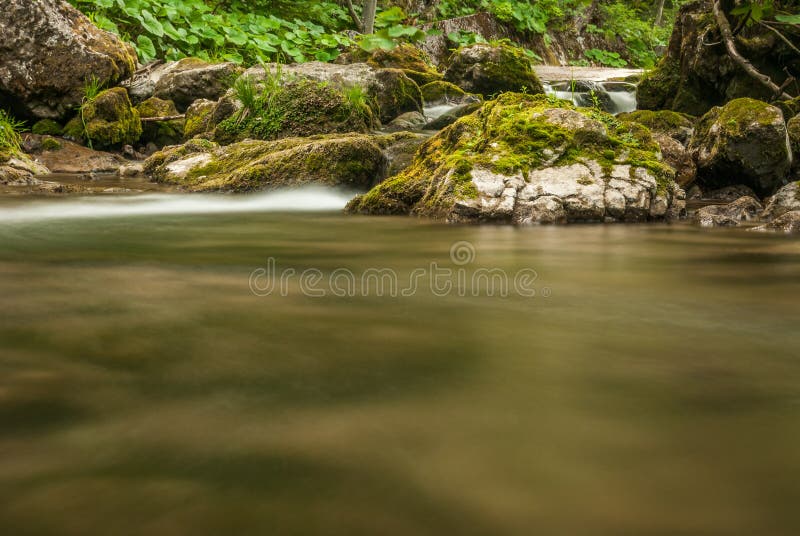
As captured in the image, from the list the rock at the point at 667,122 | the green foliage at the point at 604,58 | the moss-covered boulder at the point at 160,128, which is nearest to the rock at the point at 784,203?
the rock at the point at 667,122

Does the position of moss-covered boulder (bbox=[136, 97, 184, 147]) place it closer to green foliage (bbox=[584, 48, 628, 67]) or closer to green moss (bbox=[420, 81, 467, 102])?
green moss (bbox=[420, 81, 467, 102])

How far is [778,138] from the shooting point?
5.95 m

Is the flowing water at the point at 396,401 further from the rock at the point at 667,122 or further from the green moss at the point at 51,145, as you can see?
the green moss at the point at 51,145

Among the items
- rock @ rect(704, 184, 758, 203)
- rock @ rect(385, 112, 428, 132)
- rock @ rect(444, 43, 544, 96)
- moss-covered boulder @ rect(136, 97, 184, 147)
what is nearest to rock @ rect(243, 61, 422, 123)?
rock @ rect(385, 112, 428, 132)

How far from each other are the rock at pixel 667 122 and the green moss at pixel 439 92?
12.7ft

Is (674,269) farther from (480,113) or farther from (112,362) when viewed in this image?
(480,113)

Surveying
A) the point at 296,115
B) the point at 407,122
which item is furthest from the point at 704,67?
the point at 296,115

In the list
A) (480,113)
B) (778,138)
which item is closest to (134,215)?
(480,113)

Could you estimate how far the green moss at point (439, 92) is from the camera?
1153cm

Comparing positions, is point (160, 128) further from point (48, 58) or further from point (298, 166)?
point (298, 166)

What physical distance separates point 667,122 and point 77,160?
28.5 ft

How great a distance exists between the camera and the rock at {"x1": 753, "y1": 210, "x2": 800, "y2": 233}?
14.3ft

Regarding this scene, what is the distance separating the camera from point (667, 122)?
327 inches

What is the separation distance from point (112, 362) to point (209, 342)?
10.8 inches
